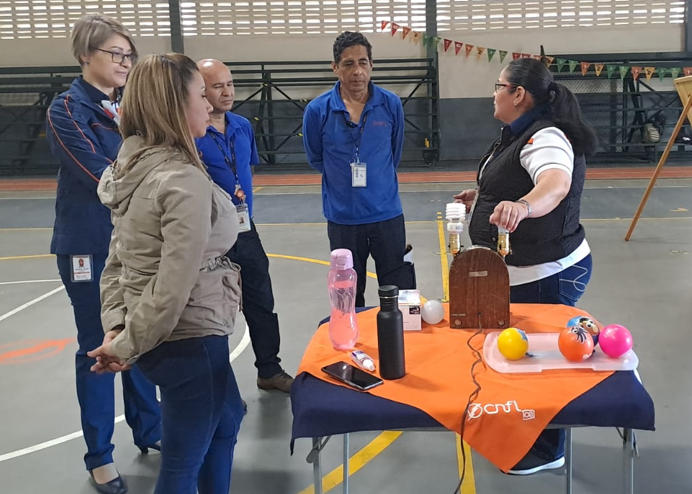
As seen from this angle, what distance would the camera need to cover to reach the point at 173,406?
1.68 meters

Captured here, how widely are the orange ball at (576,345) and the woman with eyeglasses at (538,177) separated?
590 mm

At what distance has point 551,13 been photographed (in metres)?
12.9

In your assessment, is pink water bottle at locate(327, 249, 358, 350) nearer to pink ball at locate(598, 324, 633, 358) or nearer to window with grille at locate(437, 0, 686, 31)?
pink ball at locate(598, 324, 633, 358)

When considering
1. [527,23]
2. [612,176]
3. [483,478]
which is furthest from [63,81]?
[483,478]

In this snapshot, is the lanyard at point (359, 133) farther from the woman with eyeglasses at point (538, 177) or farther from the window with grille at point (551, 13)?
the window with grille at point (551, 13)

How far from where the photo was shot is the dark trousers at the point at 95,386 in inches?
91.2

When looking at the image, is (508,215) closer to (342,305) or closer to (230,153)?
(342,305)

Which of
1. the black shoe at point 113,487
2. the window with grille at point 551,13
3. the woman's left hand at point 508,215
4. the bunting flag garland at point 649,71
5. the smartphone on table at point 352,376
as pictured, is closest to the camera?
the smartphone on table at point 352,376

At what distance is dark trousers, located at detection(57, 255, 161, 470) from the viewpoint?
7.60 ft

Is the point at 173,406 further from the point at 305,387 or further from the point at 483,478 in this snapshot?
the point at 483,478

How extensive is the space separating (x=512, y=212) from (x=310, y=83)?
12050 millimetres

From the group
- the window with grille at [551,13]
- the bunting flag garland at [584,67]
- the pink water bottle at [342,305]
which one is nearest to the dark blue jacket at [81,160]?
the pink water bottle at [342,305]

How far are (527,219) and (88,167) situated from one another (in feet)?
5.14

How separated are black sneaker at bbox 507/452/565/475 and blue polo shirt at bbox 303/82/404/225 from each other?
4.55 feet
